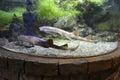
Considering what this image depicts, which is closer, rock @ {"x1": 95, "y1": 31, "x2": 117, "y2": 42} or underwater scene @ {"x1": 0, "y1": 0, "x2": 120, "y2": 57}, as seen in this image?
underwater scene @ {"x1": 0, "y1": 0, "x2": 120, "y2": 57}

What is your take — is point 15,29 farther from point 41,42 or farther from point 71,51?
point 71,51

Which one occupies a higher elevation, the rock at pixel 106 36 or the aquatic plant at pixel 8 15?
the aquatic plant at pixel 8 15

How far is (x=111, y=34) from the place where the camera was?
5.95 ft

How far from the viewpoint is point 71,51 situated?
158 cm

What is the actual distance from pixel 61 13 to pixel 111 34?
0.46 metres

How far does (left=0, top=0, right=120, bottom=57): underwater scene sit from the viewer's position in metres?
1.58

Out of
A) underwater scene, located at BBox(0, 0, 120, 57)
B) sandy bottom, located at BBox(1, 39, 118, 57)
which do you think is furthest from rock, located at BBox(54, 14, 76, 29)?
sandy bottom, located at BBox(1, 39, 118, 57)

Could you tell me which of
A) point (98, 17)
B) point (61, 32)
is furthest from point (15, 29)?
point (98, 17)

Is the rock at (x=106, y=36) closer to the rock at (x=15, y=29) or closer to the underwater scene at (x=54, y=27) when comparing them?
the underwater scene at (x=54, y=27)

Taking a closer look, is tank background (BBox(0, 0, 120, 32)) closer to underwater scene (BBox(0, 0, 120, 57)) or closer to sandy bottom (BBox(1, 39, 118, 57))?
underwater scene (BBox(0, 0, 120, 57))

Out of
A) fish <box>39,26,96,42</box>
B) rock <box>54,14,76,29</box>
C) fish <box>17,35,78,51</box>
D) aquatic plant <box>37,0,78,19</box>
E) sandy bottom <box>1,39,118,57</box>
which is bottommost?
sandy bottom <box>1,39,118,57</box>

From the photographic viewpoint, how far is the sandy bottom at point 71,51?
5.10ft

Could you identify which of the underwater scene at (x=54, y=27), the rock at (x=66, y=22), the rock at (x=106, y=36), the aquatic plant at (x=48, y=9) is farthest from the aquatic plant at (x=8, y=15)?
the rock at (x=106, y=36)

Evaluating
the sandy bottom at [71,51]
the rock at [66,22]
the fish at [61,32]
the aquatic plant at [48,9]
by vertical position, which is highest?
the aquatic plant at [48,9]
